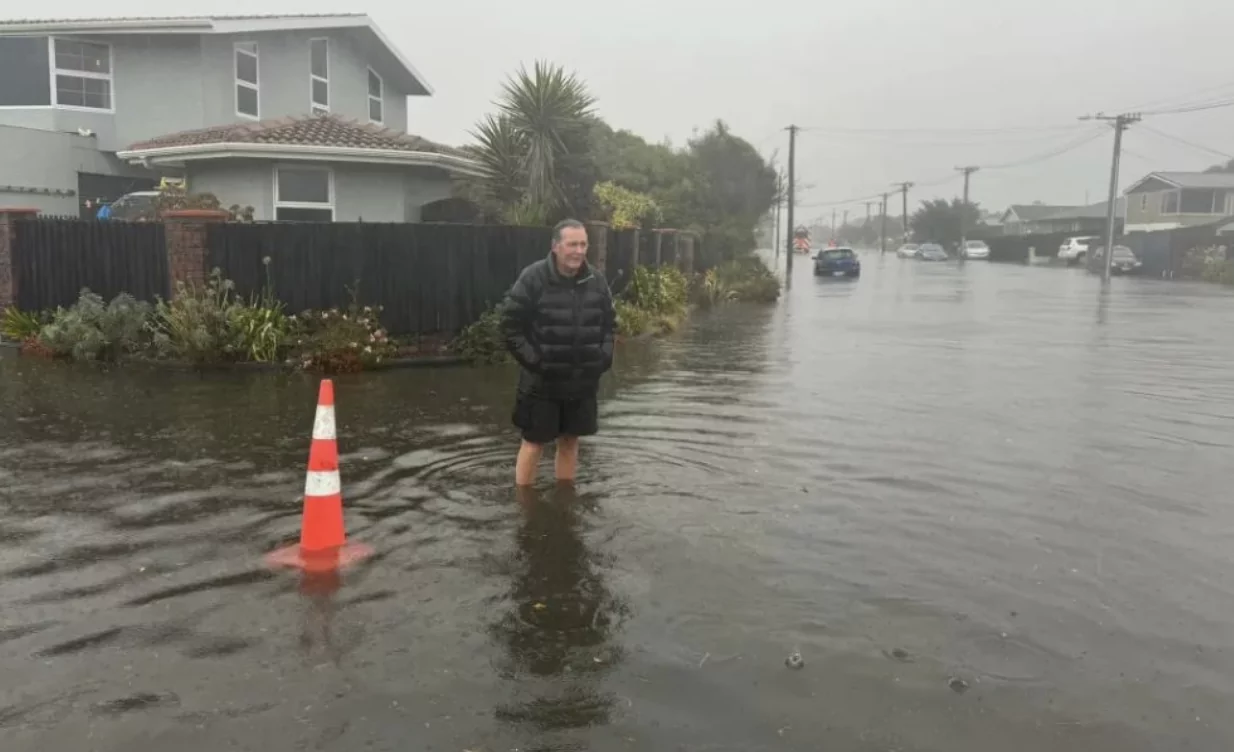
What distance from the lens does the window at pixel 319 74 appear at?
21219 mm

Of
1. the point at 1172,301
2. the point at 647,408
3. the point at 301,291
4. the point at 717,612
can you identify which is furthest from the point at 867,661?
the point at 1172,301

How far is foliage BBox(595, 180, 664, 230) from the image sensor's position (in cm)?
2122

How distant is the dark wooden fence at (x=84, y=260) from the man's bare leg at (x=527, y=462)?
7.75 m

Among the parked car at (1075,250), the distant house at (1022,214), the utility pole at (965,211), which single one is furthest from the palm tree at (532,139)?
the distant house at (1022,214)

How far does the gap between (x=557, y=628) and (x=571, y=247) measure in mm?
2256

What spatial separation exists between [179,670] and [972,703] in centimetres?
291

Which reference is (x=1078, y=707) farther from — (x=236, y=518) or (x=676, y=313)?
(x=676, y=313)

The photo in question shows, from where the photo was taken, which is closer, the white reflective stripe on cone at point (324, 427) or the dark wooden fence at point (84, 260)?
the white reflective stripe on cone at point (324, 427)

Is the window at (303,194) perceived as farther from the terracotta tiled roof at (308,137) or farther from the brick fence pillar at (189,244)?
the brick fence pillar at (189,244)

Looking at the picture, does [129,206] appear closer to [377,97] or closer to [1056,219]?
[377,97]

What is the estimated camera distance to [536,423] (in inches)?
236

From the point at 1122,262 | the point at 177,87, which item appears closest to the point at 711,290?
the point at 177,87

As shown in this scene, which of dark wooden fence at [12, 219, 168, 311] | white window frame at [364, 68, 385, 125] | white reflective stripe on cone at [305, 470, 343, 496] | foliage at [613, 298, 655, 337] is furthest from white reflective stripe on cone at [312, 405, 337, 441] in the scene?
white window frame at [364, 68, 385, 125]

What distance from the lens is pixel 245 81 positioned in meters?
20.3
